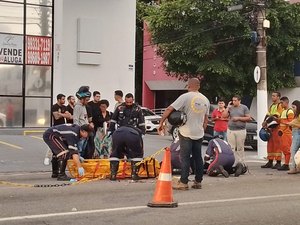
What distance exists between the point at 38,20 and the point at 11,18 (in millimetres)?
1212

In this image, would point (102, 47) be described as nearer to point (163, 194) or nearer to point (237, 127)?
point (237, 127)

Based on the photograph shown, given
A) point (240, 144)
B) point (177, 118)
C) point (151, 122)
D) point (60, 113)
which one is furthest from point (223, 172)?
point (151, 122)

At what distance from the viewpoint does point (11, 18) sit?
22484mm

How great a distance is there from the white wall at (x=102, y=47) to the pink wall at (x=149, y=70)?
47.4 ft

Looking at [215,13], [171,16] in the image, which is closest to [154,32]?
[171,16]

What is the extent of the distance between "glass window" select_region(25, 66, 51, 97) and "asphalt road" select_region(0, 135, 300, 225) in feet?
36.2

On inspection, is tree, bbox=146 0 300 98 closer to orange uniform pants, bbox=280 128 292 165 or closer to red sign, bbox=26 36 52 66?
red sign, bbox=26 36 52 66

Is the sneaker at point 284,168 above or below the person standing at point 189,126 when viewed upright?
below

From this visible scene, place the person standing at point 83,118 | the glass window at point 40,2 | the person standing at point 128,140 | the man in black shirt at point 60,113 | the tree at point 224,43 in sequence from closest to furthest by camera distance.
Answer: the person standing at point 128,140 < the person standing at point 83,118 < the man in black shirt at point 60,113 < the glass window at point 40,2 < the tree at point 224,43

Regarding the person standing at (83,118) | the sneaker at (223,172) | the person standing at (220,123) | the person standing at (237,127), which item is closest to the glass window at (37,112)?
the person standing at (220,123)

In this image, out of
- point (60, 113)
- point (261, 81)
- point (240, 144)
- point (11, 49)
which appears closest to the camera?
point (60, 113)

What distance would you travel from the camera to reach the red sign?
22.9m

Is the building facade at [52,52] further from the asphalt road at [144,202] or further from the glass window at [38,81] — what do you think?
the asphalt road at [144,202]

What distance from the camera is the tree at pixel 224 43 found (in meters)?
28.5
